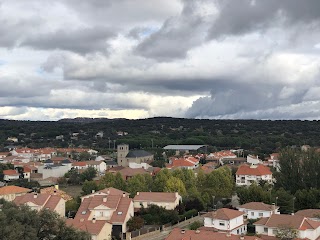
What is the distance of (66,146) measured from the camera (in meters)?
138

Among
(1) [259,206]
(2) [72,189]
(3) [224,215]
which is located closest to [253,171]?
(1) [259,206]

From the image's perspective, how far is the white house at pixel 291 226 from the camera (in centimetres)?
3369

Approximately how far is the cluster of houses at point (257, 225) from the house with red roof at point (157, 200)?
265 inches

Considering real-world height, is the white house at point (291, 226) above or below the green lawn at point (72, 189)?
above

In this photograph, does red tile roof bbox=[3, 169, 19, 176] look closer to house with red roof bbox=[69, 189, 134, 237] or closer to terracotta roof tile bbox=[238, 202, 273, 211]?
house with red roof bbox=[69, 189, 134, 237]

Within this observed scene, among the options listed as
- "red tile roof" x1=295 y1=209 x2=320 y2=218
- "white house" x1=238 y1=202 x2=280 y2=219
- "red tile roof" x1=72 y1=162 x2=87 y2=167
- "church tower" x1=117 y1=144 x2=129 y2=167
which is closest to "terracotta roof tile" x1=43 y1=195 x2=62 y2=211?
"white house" x1=238 y1=202 x2=280 y2=219

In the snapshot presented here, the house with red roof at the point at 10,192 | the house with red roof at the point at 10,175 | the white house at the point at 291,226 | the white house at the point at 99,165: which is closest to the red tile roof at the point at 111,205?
the white house at the point at 291,226

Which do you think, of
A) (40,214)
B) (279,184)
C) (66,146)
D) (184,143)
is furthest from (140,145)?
(40,214)

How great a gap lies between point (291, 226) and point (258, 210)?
783cm

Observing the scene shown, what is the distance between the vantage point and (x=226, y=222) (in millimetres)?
36719

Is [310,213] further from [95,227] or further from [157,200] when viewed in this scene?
[95,227]

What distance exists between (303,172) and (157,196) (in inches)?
710

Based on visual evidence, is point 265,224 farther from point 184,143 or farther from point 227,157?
point 184,143

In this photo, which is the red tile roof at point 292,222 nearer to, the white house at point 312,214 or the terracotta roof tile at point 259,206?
the white house at point 312,214
